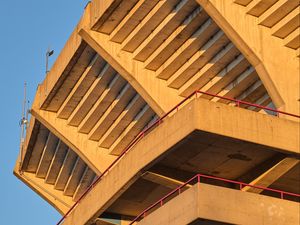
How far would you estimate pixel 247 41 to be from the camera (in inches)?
1328

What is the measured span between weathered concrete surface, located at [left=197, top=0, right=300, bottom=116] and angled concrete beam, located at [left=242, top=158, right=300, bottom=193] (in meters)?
3.15

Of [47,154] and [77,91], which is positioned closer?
[77,91]

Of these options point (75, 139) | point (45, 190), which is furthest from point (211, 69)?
point (45, 190)

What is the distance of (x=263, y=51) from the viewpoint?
111 ft

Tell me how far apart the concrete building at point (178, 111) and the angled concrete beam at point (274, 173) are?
0.03 meters

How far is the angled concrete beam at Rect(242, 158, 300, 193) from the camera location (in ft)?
97.8

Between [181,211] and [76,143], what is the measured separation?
57.1 ft

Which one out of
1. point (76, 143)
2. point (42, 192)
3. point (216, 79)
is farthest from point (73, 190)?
point (216, 79)

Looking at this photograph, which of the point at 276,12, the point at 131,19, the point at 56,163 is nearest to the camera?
the point at 276,12

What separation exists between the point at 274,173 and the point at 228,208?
9.31 ft

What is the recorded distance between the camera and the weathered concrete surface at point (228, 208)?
27.8m

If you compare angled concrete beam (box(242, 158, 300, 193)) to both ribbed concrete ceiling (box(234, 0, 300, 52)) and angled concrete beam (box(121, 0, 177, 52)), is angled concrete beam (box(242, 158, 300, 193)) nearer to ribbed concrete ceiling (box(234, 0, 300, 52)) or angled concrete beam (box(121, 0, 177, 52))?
ribbed concrete ceiling (box(234, 0, 300, 52))

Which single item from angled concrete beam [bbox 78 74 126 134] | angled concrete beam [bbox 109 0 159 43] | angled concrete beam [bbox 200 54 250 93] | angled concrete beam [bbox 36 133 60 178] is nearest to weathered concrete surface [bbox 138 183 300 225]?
angled concrete beam [bbox 200 54 250 93]

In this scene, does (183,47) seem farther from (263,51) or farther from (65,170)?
(65,170)
